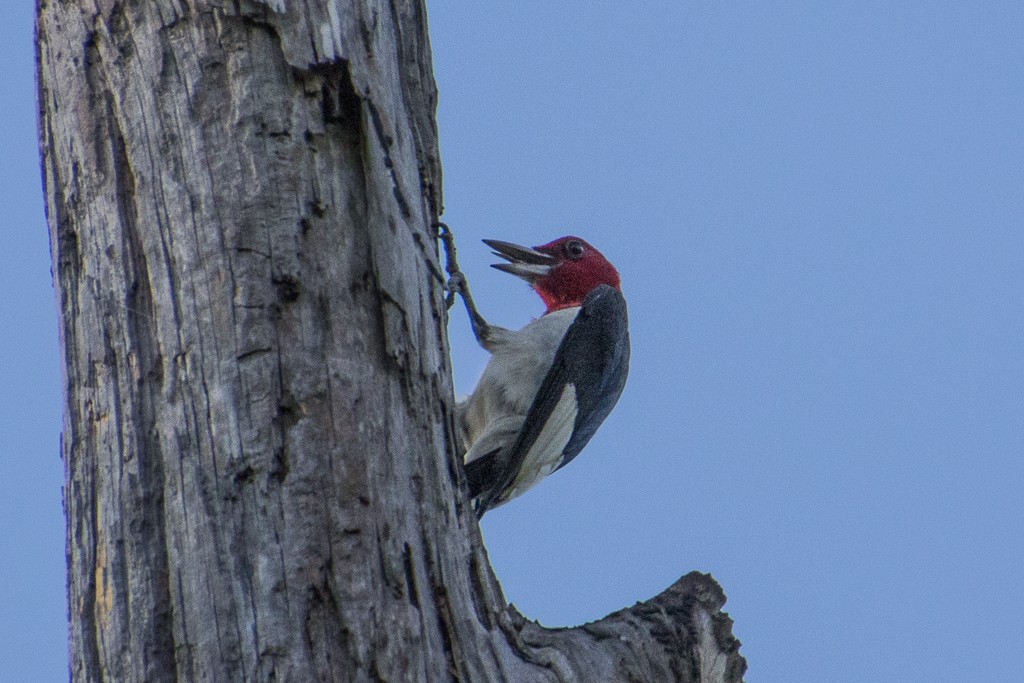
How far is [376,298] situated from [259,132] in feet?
1.28

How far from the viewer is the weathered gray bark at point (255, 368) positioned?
6.56ft

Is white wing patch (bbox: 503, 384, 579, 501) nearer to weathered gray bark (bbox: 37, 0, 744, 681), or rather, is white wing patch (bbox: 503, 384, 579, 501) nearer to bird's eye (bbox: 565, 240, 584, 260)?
bird's eye (bbox: 565, 240, 584, 260)

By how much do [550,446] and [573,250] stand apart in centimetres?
150

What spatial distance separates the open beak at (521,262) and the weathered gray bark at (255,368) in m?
2.69

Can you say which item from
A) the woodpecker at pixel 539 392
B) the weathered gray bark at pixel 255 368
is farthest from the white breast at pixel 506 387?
the weathered gray bark at pixel 255 368

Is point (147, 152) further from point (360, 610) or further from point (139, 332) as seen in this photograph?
point (360, 610)

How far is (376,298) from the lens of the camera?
2.28m

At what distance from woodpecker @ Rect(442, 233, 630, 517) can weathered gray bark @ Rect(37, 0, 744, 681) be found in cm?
137

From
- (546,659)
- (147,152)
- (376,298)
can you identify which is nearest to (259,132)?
(147,152)

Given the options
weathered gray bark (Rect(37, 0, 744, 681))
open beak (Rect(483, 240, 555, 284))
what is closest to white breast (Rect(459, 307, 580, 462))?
open beak (Rect(483, 240, 555, 284))

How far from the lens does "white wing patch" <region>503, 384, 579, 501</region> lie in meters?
3.99

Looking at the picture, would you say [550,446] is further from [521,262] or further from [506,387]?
[521,262]

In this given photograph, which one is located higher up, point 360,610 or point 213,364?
point 213,364

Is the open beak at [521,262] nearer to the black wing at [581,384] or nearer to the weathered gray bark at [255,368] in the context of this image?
the black wing at [581,384]
